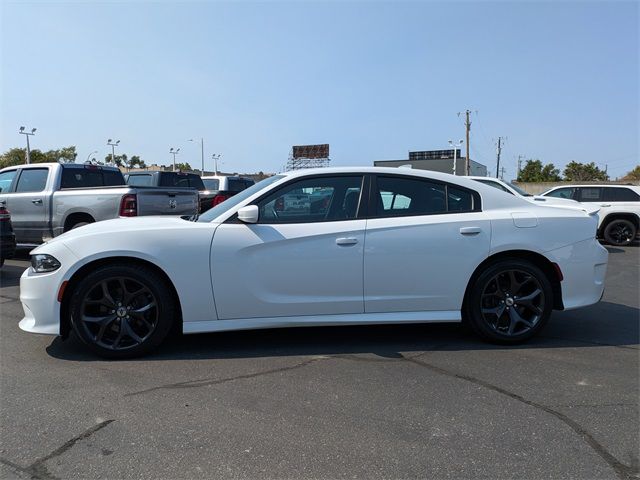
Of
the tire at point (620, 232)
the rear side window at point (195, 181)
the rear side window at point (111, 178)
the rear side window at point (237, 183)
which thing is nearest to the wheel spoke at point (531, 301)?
the rear side window at point (111, 178)

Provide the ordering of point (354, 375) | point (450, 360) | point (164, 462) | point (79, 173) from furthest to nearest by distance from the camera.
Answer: point (79, 173) < point (450, 360) < point (354, 375) < point (164, 462)

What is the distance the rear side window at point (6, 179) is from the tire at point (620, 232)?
13690mm

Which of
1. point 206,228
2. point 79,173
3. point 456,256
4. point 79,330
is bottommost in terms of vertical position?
point 79,330

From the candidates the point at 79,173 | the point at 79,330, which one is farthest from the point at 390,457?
the point at 79,173

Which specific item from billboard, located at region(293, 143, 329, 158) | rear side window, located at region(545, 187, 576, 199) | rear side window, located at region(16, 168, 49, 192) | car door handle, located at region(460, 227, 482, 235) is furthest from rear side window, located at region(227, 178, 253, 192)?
billboard, located at region(293, 143, 329, 158)

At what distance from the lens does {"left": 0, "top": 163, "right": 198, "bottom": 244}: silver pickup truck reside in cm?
788

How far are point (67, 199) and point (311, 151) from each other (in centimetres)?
5322

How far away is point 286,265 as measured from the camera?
154 inches

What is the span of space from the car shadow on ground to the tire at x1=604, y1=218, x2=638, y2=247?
838cm

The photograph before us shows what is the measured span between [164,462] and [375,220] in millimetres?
2461

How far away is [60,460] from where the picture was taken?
2494mm

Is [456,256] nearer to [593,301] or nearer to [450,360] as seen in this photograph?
[450,360]

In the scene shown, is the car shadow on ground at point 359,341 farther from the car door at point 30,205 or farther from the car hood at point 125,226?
the car door at point 30,205

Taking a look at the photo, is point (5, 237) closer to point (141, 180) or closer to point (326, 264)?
point (141, 180)
